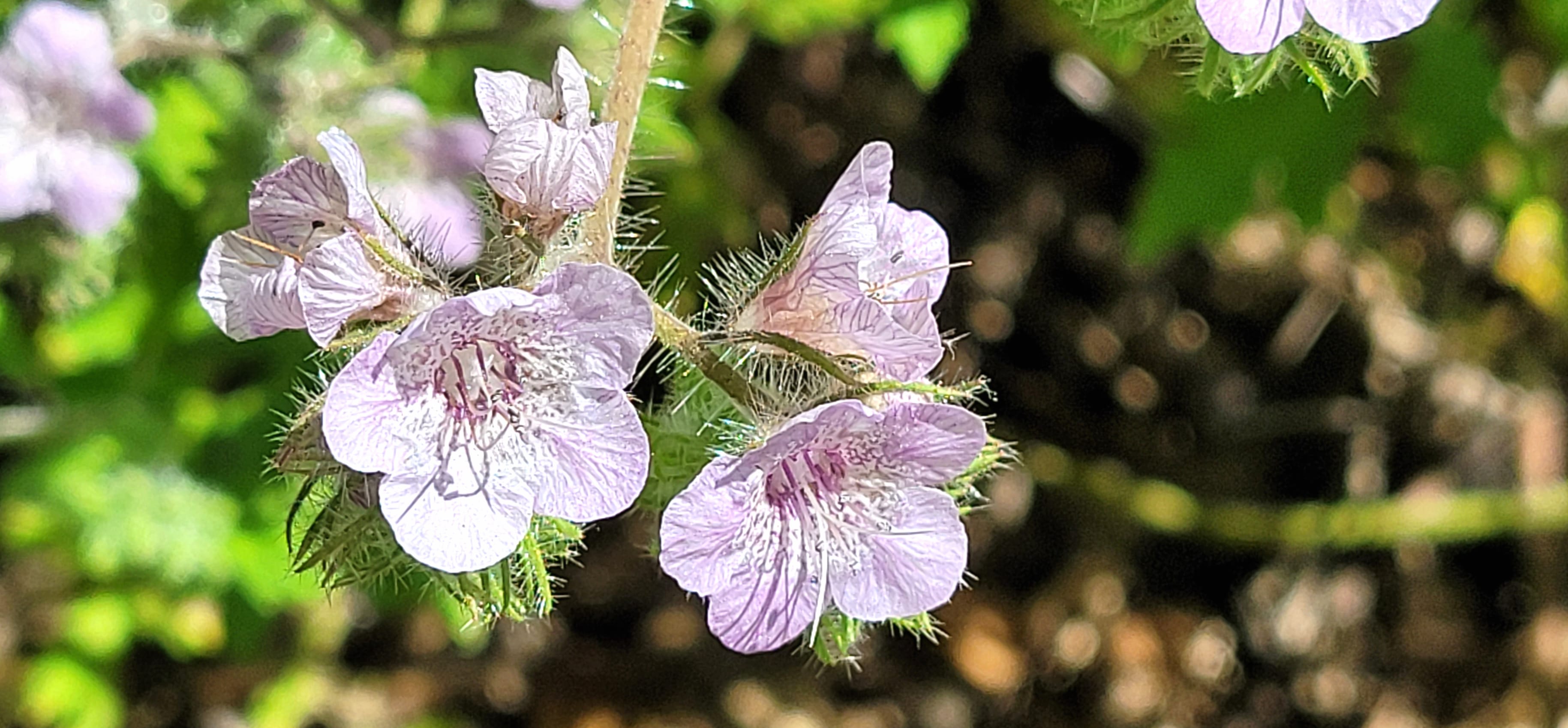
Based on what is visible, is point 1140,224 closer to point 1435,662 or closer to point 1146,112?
point 1146,112

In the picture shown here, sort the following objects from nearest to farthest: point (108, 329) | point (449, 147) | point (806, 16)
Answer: point (449, 147)
point (806, 16)
point (108, 329)

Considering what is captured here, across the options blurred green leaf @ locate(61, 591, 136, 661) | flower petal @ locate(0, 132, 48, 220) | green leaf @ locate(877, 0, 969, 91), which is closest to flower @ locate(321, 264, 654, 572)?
green leaf @ locate(877, 0, 969, 91)

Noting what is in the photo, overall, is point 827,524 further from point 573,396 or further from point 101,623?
point 101,623

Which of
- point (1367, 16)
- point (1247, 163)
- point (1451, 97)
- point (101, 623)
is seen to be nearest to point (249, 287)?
point (1367, 16)

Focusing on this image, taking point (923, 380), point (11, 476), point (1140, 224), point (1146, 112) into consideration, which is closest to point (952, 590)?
point (923, 380)

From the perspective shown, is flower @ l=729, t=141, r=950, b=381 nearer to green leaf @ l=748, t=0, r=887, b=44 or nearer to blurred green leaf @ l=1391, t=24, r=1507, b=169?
green leaf @ l=748, t=0, r=887, b=44
